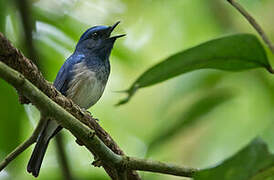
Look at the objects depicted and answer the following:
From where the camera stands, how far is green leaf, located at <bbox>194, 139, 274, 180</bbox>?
1.24m

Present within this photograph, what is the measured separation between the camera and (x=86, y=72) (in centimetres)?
448

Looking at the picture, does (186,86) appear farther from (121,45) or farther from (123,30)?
(123,30)

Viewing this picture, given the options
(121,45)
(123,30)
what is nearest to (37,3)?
(121,45)

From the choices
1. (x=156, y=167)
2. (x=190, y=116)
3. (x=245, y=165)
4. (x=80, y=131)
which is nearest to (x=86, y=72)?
(x=190, y=116)

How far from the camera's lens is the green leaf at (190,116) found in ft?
9.56

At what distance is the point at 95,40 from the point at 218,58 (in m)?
3.19

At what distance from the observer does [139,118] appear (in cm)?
522

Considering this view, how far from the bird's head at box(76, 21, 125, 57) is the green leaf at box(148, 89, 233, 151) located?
6.30 feet

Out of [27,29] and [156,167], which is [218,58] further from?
[27,29]

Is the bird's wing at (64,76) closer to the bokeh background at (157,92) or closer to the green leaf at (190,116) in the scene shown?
the bokeh background at (157,92)

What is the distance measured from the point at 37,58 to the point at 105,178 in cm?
93

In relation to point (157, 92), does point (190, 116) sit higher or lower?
higher

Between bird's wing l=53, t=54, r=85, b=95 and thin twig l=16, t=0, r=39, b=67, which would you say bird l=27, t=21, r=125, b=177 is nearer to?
bird's wing l=53, t=54, r=85, b=95

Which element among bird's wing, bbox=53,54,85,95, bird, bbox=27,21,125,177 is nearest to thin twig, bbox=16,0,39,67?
bird, bbox=27,21,125,177
